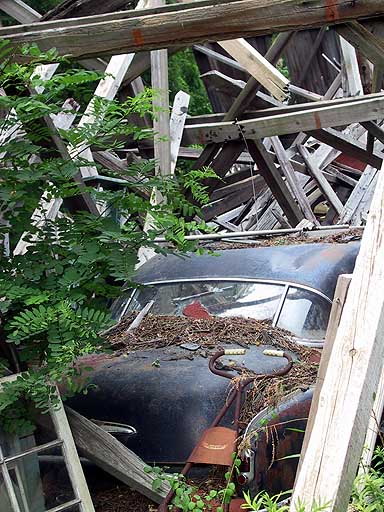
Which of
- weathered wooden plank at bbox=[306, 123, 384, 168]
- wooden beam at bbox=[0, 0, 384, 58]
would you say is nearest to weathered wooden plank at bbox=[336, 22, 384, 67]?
wooden beam at bbox=[0, 0, 384, 58]

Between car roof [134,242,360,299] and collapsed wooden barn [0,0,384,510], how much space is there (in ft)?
1.24

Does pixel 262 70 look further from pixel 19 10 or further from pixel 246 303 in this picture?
pixel 246 303

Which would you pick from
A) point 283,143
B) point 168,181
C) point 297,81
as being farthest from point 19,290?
point 297,81

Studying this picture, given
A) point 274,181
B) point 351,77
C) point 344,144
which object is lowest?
point 274,181

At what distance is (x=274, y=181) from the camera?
884 cm

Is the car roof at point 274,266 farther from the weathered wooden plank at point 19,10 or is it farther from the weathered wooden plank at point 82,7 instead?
the weathered wooden plank at point 19,10

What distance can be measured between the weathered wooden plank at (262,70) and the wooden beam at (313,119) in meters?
0.61

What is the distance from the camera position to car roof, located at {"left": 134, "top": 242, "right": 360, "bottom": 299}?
5.41m

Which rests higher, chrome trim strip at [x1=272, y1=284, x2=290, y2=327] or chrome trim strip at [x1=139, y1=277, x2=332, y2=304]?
chrome trim strip at [x1=139, y1=277, x2=332, y2=304]

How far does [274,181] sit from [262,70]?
176 centimetres

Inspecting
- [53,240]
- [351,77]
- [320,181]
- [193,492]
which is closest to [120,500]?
[193,492]

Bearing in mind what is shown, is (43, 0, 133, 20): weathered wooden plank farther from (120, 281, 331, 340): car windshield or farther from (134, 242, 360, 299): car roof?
(120, 281, 331, 340): car windshield

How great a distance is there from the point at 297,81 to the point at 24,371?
9293 millimetres

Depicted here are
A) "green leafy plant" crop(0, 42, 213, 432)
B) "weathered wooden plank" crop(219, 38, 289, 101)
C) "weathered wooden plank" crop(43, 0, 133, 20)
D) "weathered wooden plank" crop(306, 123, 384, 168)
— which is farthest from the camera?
"weathered wooden plank" crop(306, 123, 384, 168)
